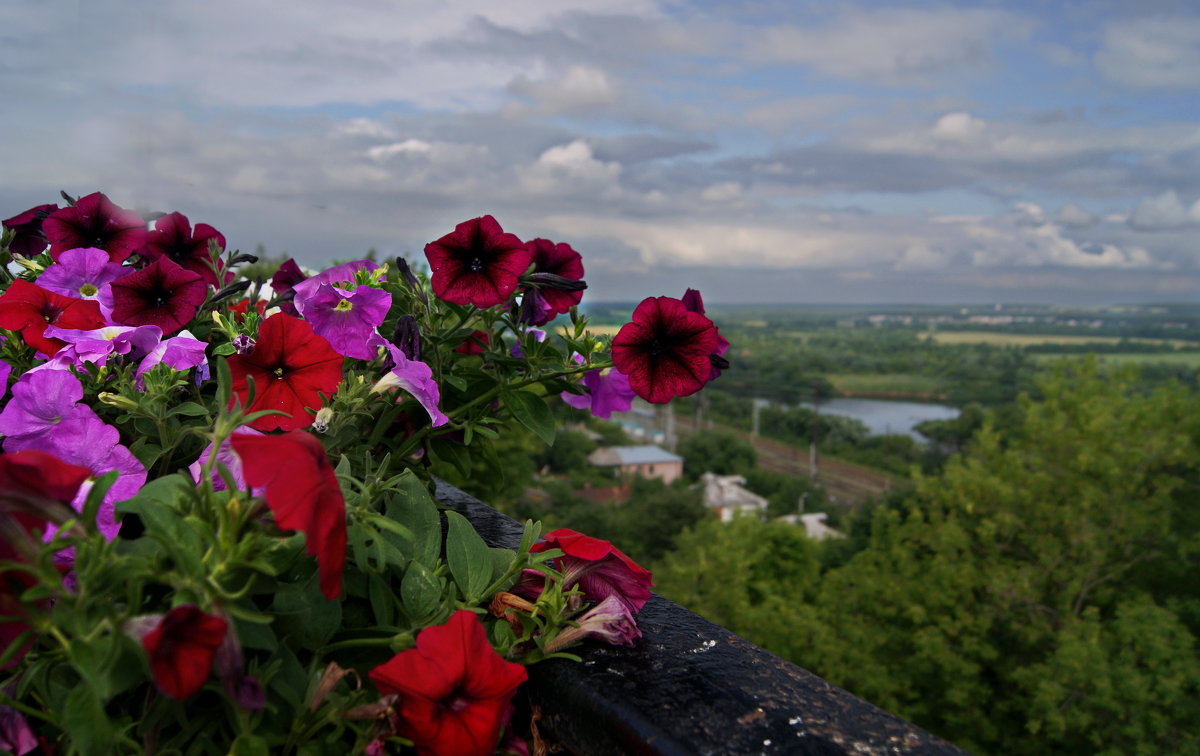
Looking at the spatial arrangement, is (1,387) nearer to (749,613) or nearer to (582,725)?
(582,725)

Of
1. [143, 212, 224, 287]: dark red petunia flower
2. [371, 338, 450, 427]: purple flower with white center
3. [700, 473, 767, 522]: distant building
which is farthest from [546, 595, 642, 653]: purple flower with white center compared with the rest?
[700, 473, 767, 522]: distant building

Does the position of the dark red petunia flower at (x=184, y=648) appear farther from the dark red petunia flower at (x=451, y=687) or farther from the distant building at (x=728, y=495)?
the distant building at (x=728, y=495)

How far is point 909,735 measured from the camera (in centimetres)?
96

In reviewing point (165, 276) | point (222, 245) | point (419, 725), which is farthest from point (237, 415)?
point (222, 245)

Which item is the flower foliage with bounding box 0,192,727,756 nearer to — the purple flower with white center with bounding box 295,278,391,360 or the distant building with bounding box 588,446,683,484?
the purple flower with white center with bounding box 295,278,391,360

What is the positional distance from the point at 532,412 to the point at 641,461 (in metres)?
60.9

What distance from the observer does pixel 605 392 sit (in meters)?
1.59

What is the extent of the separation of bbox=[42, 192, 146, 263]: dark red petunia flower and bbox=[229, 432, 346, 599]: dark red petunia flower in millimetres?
1292

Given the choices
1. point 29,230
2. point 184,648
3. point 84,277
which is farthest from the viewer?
point 29,230

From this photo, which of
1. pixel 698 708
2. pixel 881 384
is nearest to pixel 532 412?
pixel 698 708

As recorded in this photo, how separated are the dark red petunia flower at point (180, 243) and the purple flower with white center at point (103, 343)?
473mm

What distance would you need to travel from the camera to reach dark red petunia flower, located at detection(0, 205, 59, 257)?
182cm

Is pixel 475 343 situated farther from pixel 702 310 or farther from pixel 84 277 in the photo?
pixel 84 277

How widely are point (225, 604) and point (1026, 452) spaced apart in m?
23.7
